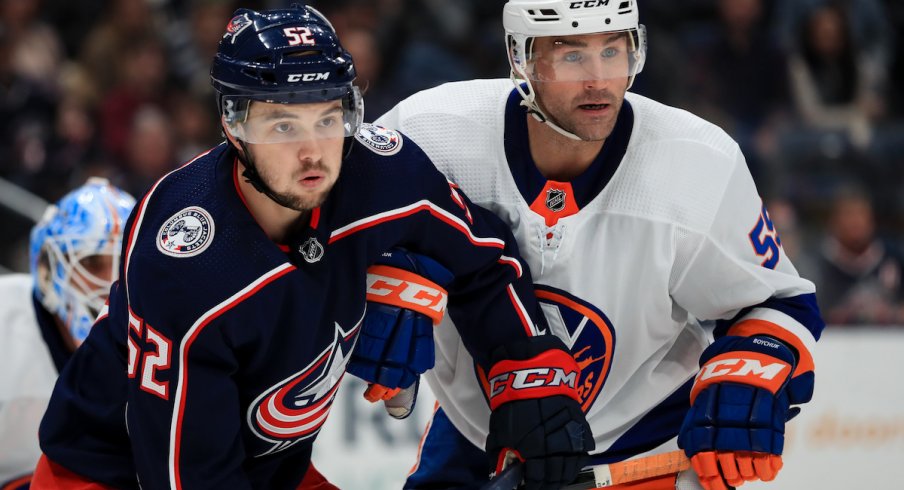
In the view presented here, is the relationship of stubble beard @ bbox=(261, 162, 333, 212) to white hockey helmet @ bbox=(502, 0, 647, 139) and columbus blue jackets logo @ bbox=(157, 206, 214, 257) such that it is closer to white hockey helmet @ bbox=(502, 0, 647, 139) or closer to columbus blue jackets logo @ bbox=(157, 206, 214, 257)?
columbus blue jackets logo @ bbox=(157, 206, 214, 257)

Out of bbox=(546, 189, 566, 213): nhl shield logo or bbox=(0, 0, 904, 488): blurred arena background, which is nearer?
bbox=(546, 189, 566, 213): nhl shield logo

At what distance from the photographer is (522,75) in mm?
2438


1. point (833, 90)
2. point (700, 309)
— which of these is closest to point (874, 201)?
point (833, 90)

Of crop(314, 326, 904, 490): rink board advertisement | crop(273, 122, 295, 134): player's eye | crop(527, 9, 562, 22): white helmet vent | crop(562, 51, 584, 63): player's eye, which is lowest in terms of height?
crop(314, 326, 904, 490): rink board advertisement

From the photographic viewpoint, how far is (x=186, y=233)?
6.39 feet

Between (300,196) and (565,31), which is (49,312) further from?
(565,31)

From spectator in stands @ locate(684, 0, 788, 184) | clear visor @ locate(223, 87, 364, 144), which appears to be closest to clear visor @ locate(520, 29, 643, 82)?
clear visor @ locate(223, 87, 364, 144)

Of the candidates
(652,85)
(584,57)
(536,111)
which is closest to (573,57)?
(584,57)

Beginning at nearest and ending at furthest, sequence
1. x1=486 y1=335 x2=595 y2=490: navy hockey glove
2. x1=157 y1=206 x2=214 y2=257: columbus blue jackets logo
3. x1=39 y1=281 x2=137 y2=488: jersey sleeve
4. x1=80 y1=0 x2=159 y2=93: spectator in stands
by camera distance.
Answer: x1=157 y1=206 x2=214 y2=257: columbus blue jackets logo, x1=39 y1=281 x2=137 y2=488: jersey sleeve, x1=486 y1=335 x2=595 y2=490: navy hockey glove, x1=80 y1=0 x2=159 y2=93: spectator in stands

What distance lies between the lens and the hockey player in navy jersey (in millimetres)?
1955

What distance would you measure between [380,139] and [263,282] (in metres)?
0.40

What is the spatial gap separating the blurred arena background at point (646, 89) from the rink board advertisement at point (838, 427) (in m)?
0.69

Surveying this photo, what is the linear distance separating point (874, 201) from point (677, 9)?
1303 mm

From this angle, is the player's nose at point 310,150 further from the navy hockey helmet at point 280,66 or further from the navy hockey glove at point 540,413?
the navy hockey glove at point 540,413
